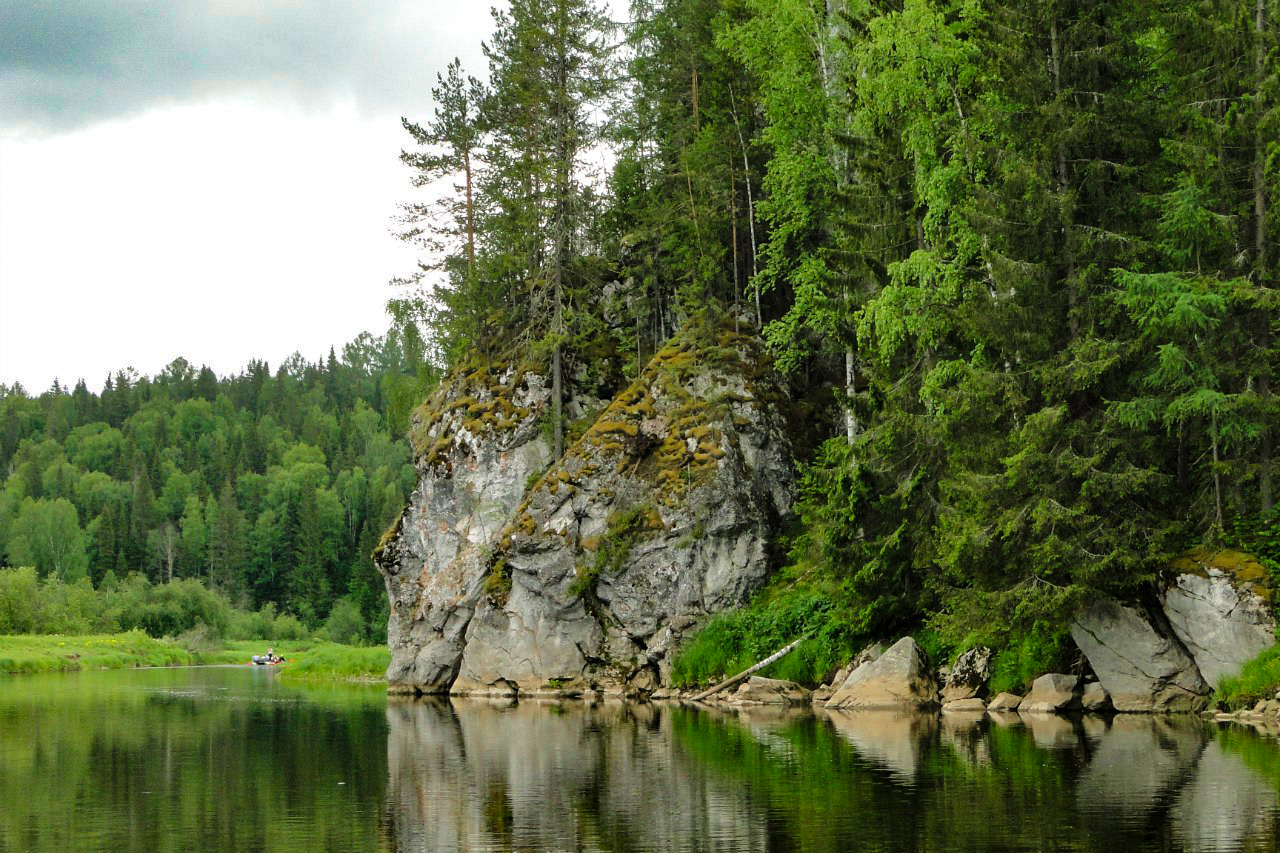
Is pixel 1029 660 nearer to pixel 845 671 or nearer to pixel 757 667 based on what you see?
pixel 845 671

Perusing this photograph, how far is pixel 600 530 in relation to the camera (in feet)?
147

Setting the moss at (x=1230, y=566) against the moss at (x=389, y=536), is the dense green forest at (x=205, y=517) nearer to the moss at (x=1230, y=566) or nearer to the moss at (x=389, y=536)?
the moss at (x=389, y=536)

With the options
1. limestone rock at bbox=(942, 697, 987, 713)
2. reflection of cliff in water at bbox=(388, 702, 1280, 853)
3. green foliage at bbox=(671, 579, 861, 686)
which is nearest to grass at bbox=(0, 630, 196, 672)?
green foliage at bbox=(671, 579, 861, 686)

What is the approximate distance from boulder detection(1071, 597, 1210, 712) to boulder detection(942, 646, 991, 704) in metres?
3.49

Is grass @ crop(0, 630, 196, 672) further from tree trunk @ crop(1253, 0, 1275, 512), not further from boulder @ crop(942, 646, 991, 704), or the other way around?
tree trunk @ crop(1253, 0, 1275, 512)

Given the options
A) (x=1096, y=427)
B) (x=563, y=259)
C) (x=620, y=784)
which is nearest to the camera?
(x=620, y=784)

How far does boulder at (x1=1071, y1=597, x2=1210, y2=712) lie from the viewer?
28078 mm

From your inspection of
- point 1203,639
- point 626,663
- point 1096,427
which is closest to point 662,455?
point 626,663

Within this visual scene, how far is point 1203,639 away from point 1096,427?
17.8 feet

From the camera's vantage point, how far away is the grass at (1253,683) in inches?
1006

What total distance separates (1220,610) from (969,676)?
278 inches

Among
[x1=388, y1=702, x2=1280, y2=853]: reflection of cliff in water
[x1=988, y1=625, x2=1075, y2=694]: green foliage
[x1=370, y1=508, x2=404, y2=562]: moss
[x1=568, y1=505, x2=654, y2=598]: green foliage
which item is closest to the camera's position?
[x1=388, y1=702, x2=1280, y2=853]: reflection of cliff in water

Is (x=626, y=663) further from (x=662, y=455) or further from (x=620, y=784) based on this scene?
(x=620, y=784)

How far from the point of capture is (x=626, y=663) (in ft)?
141
